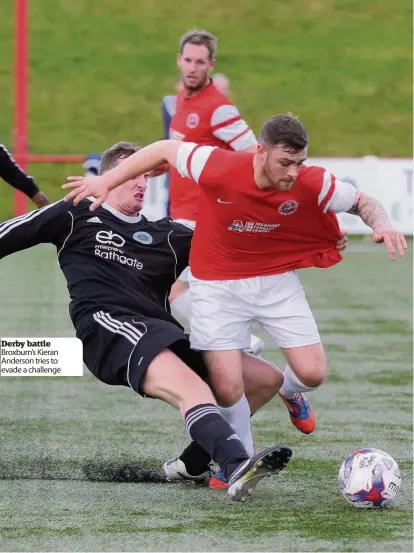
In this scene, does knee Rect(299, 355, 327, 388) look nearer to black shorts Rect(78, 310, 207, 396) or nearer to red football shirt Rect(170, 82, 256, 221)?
black shorts Rect(78, 310, 207, 396)

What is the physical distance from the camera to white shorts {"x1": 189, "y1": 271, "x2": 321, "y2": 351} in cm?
557

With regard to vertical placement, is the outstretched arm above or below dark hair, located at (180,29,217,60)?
below

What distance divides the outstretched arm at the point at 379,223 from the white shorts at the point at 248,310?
0.48 m

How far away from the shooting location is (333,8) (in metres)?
26.8

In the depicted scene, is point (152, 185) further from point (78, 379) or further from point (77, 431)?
point (77, 431)

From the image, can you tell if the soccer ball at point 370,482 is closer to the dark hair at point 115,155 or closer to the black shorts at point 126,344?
the black shorts at point 126,344

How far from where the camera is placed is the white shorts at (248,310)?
5.57 meters

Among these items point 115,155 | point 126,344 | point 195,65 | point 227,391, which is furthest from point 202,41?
point 126,344

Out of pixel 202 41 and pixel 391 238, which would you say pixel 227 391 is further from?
pixel 202 41

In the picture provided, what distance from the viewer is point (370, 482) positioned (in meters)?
4.91

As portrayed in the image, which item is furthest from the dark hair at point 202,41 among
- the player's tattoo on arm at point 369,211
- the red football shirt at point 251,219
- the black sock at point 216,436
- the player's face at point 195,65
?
the black sock at point 216,436

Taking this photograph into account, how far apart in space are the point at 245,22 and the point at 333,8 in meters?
1.92

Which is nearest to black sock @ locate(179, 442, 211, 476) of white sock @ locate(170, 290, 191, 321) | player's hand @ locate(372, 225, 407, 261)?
player's hand @ locate(372, 225, 407, 261)

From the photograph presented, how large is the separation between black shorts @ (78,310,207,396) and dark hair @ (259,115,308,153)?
882 mm
